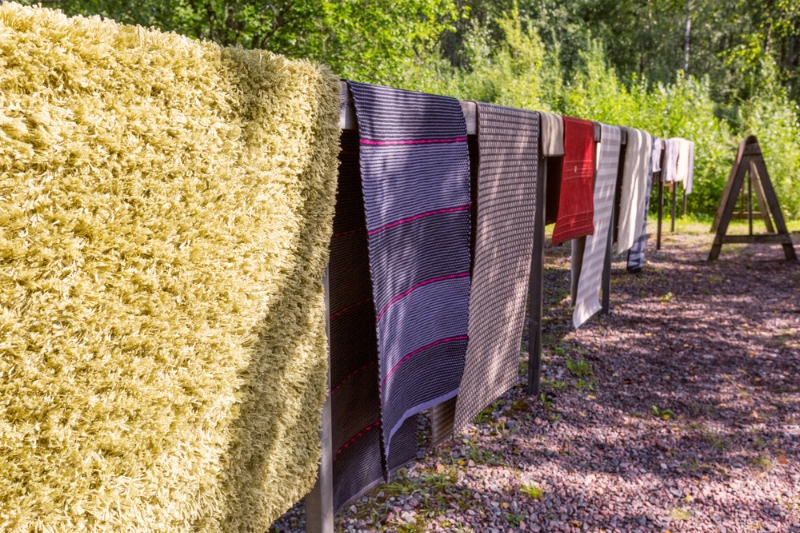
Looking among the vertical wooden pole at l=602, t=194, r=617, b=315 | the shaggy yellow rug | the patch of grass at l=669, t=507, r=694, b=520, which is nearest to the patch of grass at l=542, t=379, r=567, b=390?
the patch of grass at l=669, t=507, r=694, b=520

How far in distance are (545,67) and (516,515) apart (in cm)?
1651

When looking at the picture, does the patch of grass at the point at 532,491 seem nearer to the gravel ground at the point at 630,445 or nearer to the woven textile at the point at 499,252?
the gravel ground at the point at 630,445

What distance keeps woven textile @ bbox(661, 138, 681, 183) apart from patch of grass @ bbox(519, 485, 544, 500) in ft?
18.7

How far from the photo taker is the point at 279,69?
1.52 metres

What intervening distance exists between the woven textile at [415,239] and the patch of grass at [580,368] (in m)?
2.10

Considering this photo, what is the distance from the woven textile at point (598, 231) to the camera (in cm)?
418

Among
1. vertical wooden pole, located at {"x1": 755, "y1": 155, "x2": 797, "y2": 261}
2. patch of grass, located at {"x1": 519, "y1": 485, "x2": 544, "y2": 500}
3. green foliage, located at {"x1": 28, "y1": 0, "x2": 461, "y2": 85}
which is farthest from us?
green foliage, located at {"x1": 28, "y1": 0, "x2": 461, "y2": 85}

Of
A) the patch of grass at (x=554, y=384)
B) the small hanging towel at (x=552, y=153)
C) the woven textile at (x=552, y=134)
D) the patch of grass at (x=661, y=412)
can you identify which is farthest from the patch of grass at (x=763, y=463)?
the woven textile at (x=552, y=134)

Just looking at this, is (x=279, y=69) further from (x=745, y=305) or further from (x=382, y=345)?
(x=745, y=305)

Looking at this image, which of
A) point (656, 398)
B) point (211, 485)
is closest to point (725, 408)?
point (656, 398)

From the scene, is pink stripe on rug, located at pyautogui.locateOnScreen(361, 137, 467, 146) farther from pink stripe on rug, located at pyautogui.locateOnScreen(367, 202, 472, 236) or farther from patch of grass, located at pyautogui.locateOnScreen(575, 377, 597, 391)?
patch of grass, located at pyautogui.locateOnScreen(575, 377, 597, 391)

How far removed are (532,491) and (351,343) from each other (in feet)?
3.97

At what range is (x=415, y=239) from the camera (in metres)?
2.12

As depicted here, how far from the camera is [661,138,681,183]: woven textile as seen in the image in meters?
7.51
